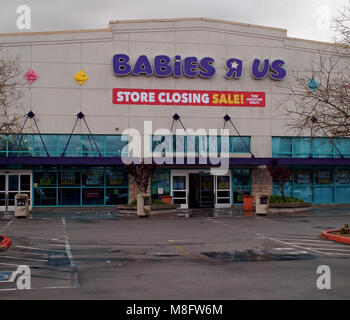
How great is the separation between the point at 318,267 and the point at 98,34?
24.7 meters

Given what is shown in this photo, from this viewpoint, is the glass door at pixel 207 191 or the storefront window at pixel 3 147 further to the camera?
the glass door at pixel 207 191

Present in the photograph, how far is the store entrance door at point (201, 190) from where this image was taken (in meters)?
32.6

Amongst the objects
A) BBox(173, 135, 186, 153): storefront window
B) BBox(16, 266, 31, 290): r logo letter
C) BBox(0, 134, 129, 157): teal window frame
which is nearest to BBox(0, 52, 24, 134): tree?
BBox(0, 134, 129, 157): teal window frame

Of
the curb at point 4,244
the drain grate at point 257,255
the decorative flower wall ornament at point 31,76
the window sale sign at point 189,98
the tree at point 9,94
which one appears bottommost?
the drain grate at point 257,255

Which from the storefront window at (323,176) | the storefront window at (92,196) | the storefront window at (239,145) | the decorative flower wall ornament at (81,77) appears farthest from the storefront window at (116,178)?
the storefront window at (323,176)

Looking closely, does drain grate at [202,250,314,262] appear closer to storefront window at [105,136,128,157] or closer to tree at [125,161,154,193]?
tree at [125,161,154,193]

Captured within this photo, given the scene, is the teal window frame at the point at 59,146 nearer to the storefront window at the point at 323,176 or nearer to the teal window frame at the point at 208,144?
the teal window frame at the point at 208,144

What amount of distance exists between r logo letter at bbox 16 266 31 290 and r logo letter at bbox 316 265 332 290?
18.6ft

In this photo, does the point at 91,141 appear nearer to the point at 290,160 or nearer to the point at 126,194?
the point at 126,194

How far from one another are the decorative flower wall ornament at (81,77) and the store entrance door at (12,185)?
23.0ft

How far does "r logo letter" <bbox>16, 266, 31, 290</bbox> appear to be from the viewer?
895 cm

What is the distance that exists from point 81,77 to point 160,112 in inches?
230
